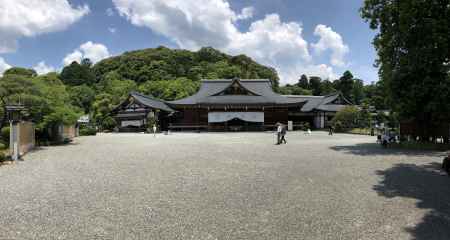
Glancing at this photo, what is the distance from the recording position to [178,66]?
71750 millimetres

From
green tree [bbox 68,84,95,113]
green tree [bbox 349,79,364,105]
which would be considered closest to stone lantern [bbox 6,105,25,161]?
green tree [bbox 68,84,95,113]

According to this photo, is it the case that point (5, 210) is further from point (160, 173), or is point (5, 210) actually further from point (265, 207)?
point (265, 207)

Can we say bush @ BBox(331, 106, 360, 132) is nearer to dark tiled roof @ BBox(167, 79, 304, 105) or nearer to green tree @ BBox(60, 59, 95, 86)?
dark tiled roof @ BBox(167, 79, 304, 105)

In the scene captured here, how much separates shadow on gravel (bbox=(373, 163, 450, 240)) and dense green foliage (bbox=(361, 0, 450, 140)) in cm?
486


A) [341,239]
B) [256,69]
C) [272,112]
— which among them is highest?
[256,69]

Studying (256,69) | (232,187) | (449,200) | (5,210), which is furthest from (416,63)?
(256,69)

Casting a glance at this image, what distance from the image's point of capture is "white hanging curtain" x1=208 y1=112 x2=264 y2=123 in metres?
31.1

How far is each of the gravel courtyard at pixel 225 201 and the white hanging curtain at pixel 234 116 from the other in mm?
22990

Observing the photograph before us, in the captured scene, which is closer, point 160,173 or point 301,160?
point 160,173

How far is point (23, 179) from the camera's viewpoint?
6.54 meters

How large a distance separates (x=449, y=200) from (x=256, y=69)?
71.3 meters

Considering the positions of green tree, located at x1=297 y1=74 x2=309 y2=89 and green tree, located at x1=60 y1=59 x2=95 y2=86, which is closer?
green tree, located at x1=60 y1=59 x2=95 y2=86

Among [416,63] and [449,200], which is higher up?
[416,63]

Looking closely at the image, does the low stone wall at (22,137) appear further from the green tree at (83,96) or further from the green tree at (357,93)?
the green tree at (357,93)
